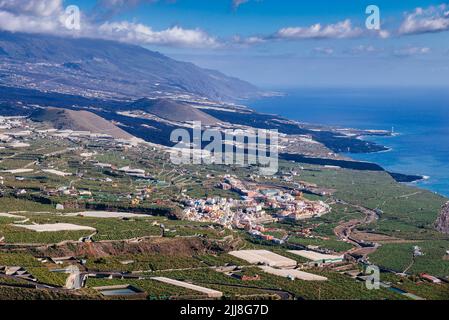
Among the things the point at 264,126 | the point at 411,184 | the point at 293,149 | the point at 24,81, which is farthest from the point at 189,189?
the point at 24,81

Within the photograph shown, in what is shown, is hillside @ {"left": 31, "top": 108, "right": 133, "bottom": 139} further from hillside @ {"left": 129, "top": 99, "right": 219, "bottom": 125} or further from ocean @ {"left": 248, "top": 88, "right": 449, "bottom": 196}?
ocean @ {"left": 248, "top": 88, "right": 449, "bottom": 196}

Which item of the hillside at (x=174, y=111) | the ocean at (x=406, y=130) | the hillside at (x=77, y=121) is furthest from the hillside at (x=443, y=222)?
the hillside at (x=174, y=111)

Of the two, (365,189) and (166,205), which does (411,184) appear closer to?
(365,189)

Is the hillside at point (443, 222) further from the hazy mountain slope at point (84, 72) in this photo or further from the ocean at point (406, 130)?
the hazy mountain slope at point (84, 72)

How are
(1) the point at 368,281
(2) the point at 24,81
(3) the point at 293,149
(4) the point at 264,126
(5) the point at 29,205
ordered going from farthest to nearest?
(2) the point at 24,81 < (4) the point at 264,126 < (3) the point at 293,149 < (5) the point at 29,205 < (1) the point at 368,281

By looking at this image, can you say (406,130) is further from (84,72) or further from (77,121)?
(84,72)
